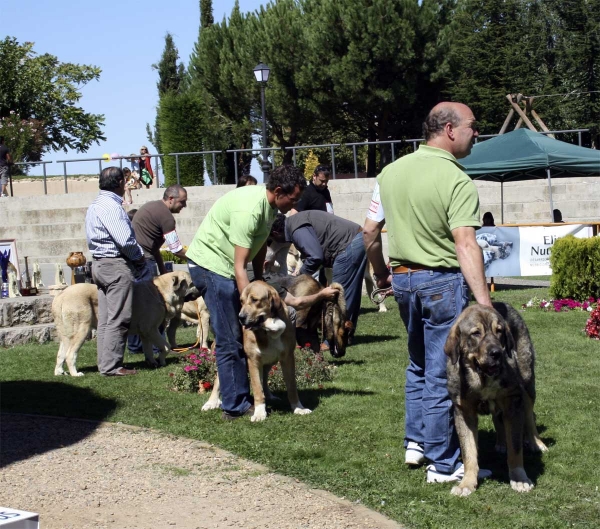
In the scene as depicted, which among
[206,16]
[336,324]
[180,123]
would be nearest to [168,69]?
[206,16]

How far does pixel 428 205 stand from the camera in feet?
17.0

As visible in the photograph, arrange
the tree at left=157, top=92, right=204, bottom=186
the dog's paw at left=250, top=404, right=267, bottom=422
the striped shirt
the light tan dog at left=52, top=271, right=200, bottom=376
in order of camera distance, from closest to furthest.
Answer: the dog's paw at left=250, top=404, right=267, bottom=422
the striped shirt
the light tan dog at left=52, top=271, right=200, bottom=376
the tree at left=157, top=92, right=204, bottom=186

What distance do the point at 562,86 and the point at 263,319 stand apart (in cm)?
3378

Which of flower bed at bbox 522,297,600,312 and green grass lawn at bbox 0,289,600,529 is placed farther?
flower bed at bbox 522,297,600,312

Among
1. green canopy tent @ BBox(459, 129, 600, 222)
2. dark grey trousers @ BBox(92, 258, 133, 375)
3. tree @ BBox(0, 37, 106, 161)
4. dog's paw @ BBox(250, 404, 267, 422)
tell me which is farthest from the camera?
tree @ BBox(0, 37, 106, 161)

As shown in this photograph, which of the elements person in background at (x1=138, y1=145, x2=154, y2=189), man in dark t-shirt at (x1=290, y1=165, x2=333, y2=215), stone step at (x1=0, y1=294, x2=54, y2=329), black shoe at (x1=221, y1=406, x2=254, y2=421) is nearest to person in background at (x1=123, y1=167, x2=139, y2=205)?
person in background at (x1=138, y1=145, x2=154, y2=189)

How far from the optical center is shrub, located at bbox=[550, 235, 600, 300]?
48.2ft

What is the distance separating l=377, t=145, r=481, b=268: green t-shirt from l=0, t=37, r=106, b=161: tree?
46.1 metres

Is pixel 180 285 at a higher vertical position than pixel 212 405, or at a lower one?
higher

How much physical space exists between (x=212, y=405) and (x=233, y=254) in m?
1.47

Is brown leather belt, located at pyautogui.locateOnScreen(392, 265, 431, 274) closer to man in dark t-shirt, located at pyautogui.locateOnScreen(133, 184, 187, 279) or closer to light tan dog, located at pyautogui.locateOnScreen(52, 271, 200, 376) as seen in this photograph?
light tan dog, located at pyautogui.locateOnScreen(52, 271, 200, 376)

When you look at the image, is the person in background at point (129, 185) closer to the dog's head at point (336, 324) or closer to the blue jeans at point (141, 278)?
the blue jeans at point (141, 278)

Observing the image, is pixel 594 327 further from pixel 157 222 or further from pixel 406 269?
pixel 406 269

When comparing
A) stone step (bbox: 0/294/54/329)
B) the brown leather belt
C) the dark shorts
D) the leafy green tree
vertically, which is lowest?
stone step (bbox: 0/294/54/329)
